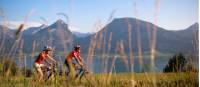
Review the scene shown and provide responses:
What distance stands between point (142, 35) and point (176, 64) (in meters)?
0.34

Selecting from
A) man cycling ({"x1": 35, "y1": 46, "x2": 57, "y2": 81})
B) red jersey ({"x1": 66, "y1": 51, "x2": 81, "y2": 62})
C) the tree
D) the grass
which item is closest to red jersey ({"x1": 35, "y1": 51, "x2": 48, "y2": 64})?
man cycling ({"x1": 35, "y1": 46, "x2": 57, "y2": 81})

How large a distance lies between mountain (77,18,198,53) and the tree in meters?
0.06

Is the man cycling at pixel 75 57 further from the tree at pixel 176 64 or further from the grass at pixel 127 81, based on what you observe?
the tree at pixel 176 64

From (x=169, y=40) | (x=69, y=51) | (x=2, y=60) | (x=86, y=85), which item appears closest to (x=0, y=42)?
(x=2, y=60)

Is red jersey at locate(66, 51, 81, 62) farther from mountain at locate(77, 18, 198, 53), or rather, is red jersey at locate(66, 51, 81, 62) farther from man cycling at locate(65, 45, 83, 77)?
mountain at locate(77, 18, 198, 53)

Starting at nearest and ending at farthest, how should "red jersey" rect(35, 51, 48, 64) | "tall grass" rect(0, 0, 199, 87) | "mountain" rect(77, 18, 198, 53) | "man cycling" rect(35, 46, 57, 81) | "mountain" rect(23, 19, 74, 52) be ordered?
"tall grass" rect(0, 0, 199, 87) → "mountain" rect(77, 18, 198, 53) → "mountain" rect(23, 19, 74, 52) → "man cycling" rect(35, 46, 57, 81) → "red jersey" rect(35, 51, 48, 64)

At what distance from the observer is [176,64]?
11.6 ft

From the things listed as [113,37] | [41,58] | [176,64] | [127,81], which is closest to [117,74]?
[127,81]

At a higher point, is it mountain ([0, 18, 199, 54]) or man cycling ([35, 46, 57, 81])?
mountain ([0, 18, 199, 54])

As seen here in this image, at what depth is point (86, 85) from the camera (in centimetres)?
358

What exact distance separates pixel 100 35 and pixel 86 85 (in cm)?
40

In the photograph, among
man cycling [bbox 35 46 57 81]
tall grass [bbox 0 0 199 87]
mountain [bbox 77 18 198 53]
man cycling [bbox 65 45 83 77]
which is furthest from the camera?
man cycling [bbox 35 46 57 81]

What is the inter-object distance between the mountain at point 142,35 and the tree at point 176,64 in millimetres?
55

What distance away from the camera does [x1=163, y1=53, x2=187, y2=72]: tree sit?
3486mm
